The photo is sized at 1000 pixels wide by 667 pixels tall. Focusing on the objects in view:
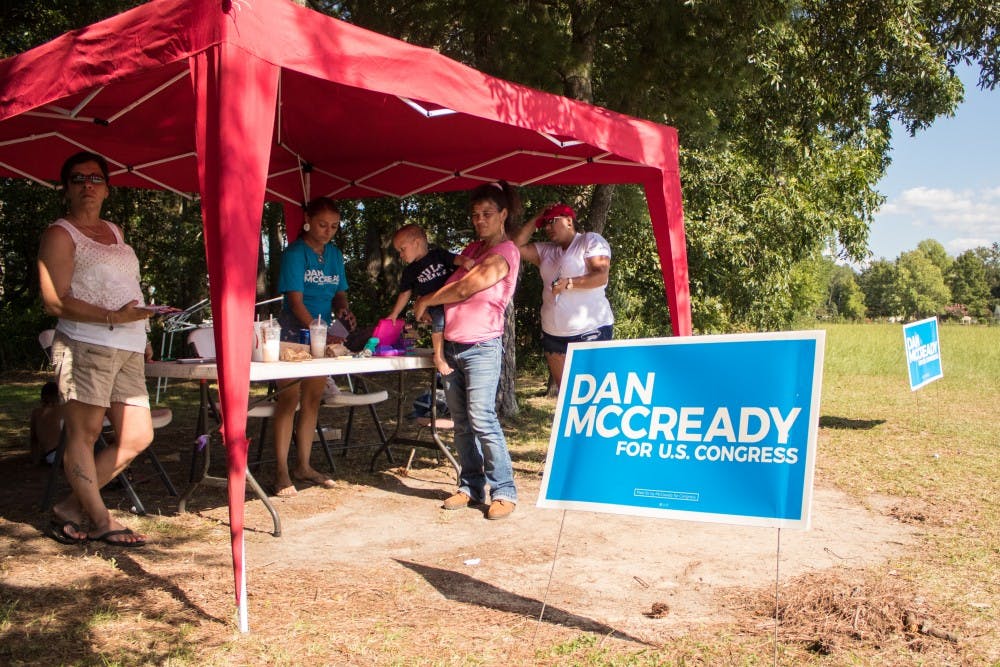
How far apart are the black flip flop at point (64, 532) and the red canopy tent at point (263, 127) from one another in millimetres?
1361

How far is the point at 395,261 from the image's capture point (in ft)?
51.9

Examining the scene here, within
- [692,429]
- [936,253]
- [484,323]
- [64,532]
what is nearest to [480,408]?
[484,323]

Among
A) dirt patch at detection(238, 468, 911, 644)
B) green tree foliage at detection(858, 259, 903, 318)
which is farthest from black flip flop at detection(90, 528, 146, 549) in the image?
green tree foliage at detection(858, 259, 903, 318)

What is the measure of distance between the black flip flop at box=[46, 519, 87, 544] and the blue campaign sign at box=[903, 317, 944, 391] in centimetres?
799

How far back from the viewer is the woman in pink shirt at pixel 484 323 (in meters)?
4.77

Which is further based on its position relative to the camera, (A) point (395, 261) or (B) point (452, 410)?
(A) point (395, 261)

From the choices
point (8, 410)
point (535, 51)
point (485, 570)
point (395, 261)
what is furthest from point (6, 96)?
point (395, 261)

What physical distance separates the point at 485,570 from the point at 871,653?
1.65 metres

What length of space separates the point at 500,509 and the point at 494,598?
129 cm

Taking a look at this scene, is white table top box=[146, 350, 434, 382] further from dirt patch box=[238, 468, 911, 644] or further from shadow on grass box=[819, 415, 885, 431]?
shadow on grass box=[819, 415, 885, 431]

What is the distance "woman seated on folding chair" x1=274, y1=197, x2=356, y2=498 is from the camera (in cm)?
527

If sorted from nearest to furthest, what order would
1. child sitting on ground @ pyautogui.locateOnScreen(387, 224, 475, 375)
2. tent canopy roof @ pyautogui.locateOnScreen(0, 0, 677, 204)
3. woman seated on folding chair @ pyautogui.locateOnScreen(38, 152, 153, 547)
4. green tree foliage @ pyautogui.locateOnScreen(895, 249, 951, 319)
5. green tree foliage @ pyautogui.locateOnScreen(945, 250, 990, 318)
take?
tent canopy roof @ pyautogui.locateOnScreen(0, 0, 677, 204), woman seated on folding chair @ pyautogui.locateOnScreen(38, 152, 153, 547), child sitting on ground @ pyautogui.locateOnScreen(387, 224, 475, 375), green tree foliage @ pyautogui.locateOnScreen(945, 250, 990, 318), green tree foliage @ pyautogui.locateOnScreen(895, 249, 951, 319)

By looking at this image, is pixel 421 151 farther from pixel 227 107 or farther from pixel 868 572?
pixel 868 572

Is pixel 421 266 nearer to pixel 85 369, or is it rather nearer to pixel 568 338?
pixel 568 338
